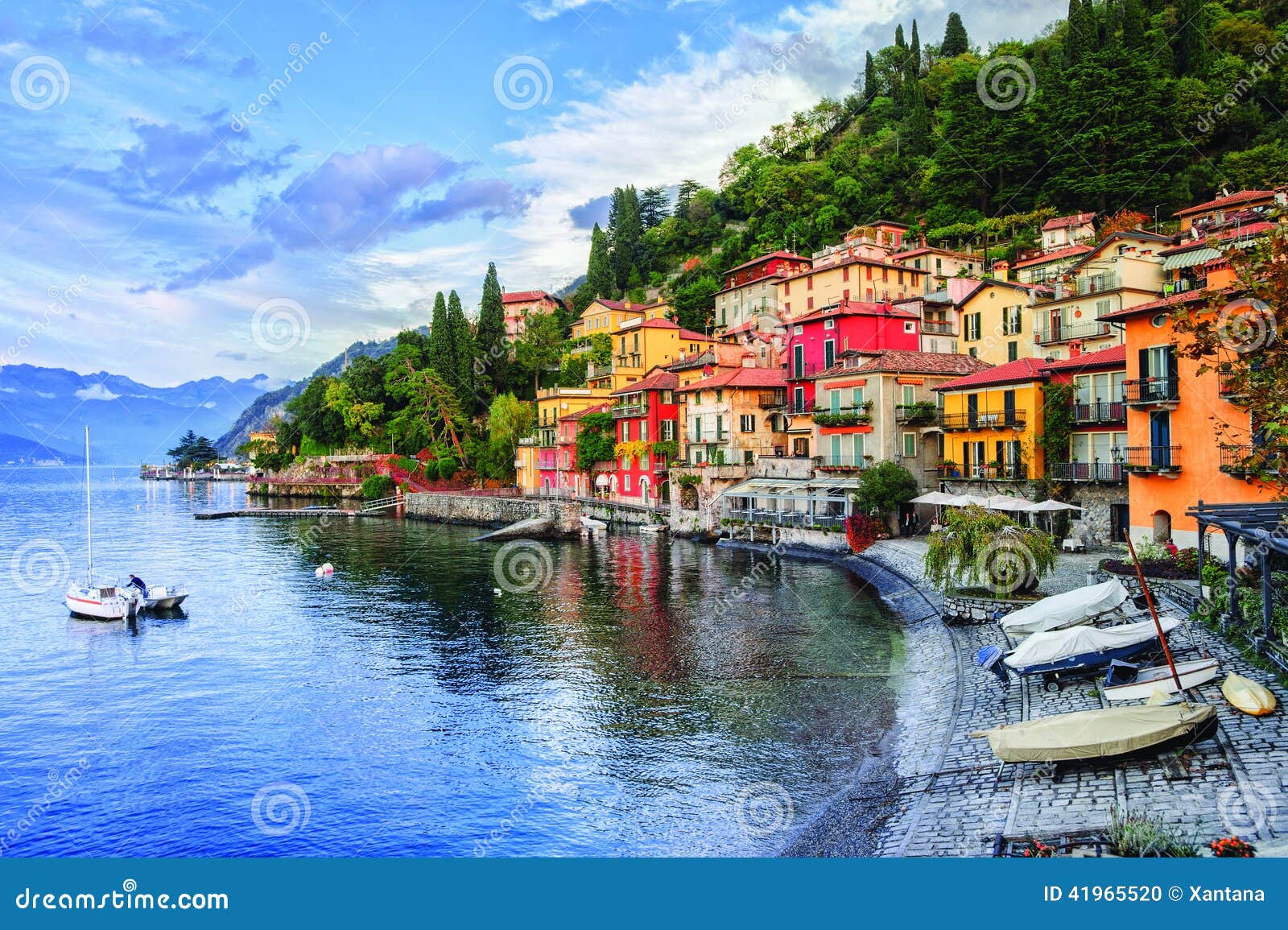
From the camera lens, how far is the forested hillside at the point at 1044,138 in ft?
217

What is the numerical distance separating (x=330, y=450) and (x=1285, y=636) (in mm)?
118587

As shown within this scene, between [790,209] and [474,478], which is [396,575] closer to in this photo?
[474,478]

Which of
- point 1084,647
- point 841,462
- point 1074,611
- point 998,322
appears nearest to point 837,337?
point 841,462

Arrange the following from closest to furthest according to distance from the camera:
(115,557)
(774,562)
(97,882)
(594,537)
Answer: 1. (97,882)
2. (774,562)
3. (115,557)
4. (594,537)

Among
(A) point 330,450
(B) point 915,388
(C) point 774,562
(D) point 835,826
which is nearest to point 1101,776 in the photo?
(D) point 835,826

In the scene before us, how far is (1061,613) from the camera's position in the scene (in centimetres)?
2255

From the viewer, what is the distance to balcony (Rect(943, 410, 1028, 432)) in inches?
1673

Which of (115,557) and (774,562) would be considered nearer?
(774,562)

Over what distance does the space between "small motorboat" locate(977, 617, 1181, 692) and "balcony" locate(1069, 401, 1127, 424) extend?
21.3 metres

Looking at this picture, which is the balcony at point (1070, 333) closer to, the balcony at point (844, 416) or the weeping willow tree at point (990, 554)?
the balcony at point (844, 416)

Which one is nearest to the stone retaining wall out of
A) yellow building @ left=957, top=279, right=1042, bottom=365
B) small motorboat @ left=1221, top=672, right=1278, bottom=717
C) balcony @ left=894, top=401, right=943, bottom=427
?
balcony @ left=894, top=401, right=943, bottom=427

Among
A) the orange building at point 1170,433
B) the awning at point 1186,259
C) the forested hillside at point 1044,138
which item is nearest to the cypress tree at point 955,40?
the forested hillside at point 1044,138

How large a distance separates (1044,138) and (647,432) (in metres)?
42.8

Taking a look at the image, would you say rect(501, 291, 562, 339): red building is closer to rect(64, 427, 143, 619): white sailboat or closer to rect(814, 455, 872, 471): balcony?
rect(814, 455, 872, 471): balcony
